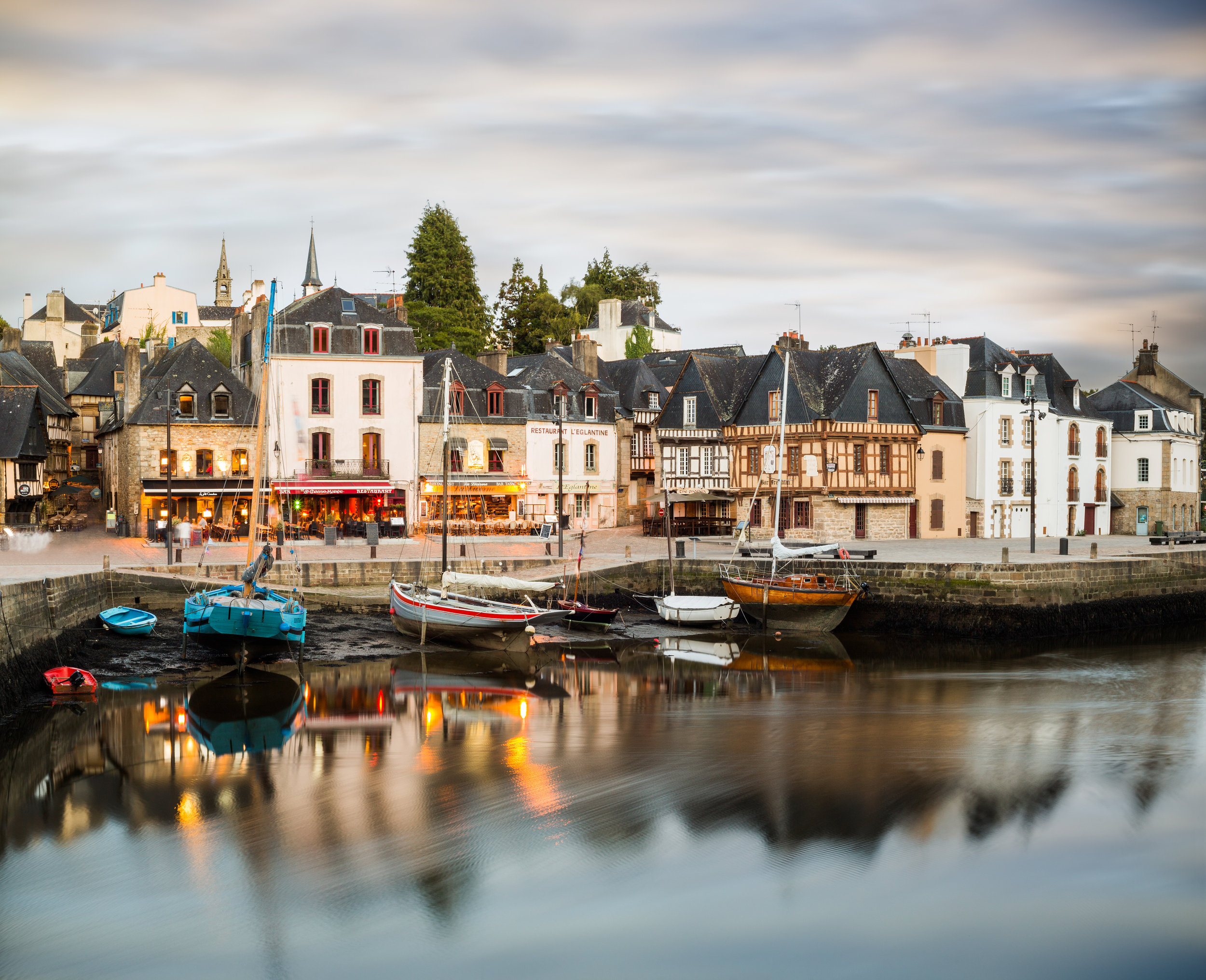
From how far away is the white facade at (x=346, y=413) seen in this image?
42.9 m

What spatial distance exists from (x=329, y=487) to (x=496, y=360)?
10.5 metres

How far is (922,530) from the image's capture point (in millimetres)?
45531

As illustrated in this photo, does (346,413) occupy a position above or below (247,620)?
above

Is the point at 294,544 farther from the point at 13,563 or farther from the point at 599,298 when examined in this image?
the point at 599,298

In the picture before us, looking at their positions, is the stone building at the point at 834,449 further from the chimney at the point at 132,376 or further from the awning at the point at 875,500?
the chimney at the point at 132,376

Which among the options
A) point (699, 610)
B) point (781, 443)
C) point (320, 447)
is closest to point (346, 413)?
point (320, 447)

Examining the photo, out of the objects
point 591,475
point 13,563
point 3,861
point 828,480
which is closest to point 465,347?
point 591,475

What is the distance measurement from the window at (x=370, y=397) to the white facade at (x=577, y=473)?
619cm

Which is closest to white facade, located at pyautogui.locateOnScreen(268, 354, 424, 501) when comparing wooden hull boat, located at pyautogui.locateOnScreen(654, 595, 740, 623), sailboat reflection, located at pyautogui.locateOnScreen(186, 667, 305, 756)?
wooden hull boat, located at pyautogui.locateOnScreen(654, 595, 740, 623)

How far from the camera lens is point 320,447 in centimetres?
4359

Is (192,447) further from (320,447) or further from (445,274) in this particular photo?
(445,274)

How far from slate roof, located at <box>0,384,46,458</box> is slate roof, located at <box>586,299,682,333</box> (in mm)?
36988

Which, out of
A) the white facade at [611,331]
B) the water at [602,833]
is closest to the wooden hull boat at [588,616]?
the water at [602,833]

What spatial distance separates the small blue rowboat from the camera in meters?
26.8
